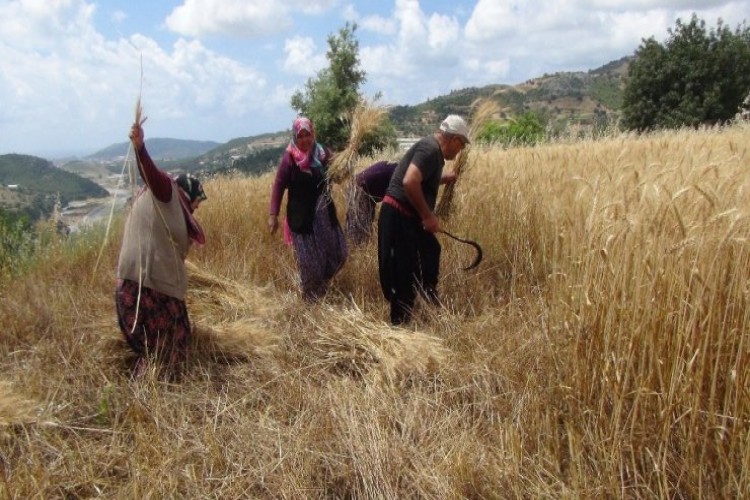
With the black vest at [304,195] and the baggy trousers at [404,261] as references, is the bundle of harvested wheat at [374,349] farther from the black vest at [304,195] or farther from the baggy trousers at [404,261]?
the black vest at [304,195]

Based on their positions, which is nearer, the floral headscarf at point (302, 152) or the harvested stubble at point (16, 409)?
the harvested stubble at point (16, 409)

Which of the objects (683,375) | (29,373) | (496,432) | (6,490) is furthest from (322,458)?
(29,373)

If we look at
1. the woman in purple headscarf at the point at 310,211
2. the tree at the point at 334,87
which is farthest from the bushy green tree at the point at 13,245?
the tree at the point at 334,87

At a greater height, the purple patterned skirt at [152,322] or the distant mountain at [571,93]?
the distant mountain at [571,93]

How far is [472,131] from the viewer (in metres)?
3.97

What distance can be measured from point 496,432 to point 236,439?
1.09m

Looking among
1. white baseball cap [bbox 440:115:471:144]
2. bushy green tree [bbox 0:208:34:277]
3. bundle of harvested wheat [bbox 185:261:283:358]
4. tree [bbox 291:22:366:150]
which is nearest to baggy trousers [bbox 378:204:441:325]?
white baseball cap [bbox 440:115:471:144]

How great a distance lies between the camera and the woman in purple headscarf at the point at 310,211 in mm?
3994

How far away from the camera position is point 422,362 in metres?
2.78

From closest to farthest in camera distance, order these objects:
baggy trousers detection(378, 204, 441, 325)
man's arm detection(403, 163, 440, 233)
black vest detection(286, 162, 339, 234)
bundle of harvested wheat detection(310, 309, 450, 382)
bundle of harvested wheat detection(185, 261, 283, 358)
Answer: bundle of harvested wheat detection(310, 309, 450, 382)
man's arm detection(403, 163, 440, 233)
bundle of harvested wheat detection(185, 261, 283, 358)
baggy trousers detection(378, 204, 441, 325)
black vest detection(286, 162, 339, 234)

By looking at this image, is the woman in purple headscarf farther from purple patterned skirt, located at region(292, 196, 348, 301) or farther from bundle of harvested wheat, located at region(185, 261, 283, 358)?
bundle of harvested wheat, located at region(185, 261, 283, 358)

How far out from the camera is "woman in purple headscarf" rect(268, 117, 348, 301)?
399 cm

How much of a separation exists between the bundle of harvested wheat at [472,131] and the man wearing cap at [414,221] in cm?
54

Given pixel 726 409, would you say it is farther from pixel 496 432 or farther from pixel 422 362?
pixel 422 362
